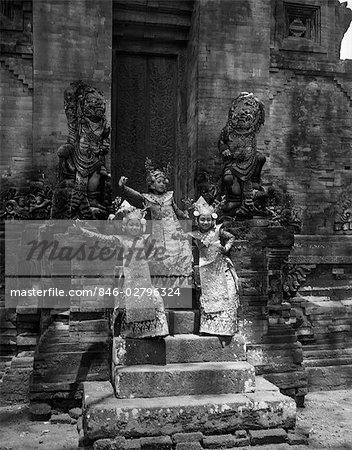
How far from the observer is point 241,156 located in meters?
8.80

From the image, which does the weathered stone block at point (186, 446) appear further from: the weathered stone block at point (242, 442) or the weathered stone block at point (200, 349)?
the weathered stone block at point (200, 349)

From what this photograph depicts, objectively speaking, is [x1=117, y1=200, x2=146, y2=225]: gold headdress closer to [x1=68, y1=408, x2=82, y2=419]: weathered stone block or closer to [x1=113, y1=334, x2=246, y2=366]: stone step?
[x1=113, y1=334, x2=246, y2=366]: stone step

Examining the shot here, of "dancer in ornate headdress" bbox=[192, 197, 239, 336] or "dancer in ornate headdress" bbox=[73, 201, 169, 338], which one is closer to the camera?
"dancer in ornate headdress" bbox=[73, 201, 169, 338]

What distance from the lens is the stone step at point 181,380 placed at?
5.55 meters

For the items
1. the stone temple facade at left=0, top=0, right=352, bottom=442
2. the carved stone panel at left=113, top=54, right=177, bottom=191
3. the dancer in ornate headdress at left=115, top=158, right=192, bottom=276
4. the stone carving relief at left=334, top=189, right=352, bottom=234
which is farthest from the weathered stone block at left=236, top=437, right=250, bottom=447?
the stone carving relief at left=334, top=189, right=352, bottom=234

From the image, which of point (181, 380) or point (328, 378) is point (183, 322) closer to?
point (181, 380)

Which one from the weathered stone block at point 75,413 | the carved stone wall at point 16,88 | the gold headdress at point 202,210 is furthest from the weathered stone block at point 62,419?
the carved stone wall at point 16,88

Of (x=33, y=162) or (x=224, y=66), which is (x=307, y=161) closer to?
(x=224, y=66)

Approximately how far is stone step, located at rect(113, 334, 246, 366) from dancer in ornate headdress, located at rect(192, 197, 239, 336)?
0.43ft

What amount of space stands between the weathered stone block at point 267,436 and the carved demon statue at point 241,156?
12.4 ft

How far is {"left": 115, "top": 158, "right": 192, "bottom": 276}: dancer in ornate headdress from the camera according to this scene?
22.9 ft

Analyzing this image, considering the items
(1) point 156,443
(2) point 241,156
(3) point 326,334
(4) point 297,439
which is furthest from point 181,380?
(3) point 326,334

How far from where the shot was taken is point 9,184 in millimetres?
10055

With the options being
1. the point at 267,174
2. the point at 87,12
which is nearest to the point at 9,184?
the point at 87,12
